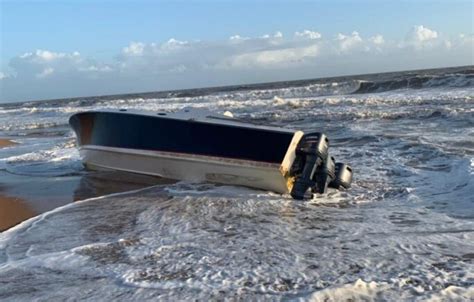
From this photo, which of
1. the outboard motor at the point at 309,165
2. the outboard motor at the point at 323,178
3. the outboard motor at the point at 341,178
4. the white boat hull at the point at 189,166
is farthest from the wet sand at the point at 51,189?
the outboard motor at the point at 341,178

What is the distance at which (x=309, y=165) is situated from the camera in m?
7.13

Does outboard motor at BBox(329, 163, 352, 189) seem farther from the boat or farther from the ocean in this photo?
the ocean

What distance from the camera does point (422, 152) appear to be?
989 cm

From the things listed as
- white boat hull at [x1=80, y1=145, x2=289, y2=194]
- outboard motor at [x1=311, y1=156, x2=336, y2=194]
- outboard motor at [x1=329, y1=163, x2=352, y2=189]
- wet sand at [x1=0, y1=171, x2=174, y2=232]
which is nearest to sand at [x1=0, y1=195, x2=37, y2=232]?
wet sand at [x1=0, y1=171, x2=174, y2=232]

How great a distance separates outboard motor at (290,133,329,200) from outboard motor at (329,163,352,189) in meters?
0.22

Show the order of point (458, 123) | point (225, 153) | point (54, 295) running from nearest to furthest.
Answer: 1. point (54, 295)
2. point (225, 153)
3. point (458, 123)

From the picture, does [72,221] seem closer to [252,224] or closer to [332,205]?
[252,224]

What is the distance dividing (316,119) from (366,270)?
1525cm

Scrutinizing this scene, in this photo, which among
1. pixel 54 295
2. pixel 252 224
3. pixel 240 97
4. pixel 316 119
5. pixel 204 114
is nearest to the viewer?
pixel 54 295

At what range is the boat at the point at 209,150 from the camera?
23.9ft

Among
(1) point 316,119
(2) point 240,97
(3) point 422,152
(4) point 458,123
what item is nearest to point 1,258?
(3) point 422,152

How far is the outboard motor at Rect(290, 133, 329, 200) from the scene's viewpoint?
6969 millimetres

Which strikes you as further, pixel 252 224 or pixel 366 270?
pixel 252 224

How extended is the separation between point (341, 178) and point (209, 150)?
2.04 meters
